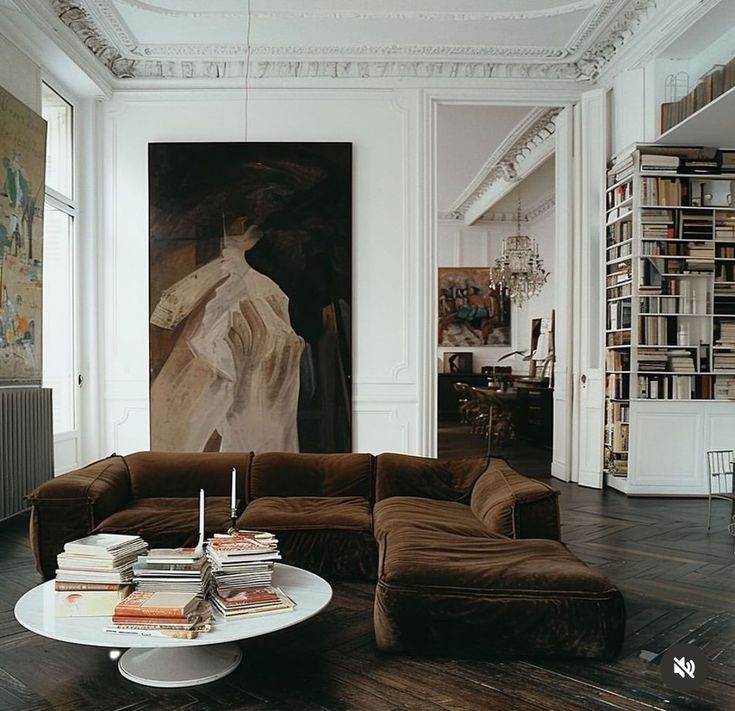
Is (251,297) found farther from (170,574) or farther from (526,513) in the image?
(170,574)

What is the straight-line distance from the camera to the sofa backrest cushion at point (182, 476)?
4.55m

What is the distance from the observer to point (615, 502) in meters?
6.32

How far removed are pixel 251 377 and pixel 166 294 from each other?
1.07 meters

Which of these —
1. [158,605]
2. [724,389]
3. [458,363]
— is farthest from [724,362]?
[458,363]

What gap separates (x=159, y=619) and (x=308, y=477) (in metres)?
2.04

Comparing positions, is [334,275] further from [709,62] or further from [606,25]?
[709,62]

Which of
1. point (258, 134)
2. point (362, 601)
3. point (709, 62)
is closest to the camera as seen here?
point (362, 601)

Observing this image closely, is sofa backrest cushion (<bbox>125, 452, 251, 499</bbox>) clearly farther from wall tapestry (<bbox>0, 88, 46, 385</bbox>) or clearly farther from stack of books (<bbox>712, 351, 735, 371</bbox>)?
stack of books (<bbox>712, 351, 735, 371</bbox>)

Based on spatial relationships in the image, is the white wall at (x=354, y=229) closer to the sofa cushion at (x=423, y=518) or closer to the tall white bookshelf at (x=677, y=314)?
the tall white bookshelf at (x=677, y=314)

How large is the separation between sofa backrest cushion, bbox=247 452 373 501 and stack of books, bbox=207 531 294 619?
5.08ft

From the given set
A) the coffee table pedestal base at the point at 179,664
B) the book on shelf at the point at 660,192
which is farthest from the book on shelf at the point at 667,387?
the coffee table pedestal base at the point at 179,664

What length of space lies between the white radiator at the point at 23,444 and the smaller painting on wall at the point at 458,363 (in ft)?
29.2

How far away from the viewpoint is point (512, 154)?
32.6 ft

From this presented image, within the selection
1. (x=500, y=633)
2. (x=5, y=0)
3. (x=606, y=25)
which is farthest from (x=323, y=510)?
(x=606, y=25)
